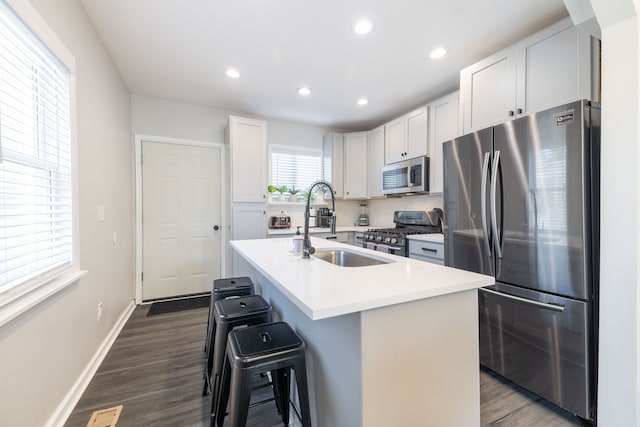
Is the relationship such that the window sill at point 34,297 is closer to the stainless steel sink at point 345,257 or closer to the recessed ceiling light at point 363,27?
the stainless steel sink at point 345,257

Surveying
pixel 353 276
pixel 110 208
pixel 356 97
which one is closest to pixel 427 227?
pixel 356 97

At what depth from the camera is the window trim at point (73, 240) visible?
1.12 m

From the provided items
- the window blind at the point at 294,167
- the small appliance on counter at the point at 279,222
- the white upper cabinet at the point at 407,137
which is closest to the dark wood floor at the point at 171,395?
the small appliance on counter at the point at 279,222

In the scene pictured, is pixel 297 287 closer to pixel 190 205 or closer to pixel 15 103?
pixel 15 103

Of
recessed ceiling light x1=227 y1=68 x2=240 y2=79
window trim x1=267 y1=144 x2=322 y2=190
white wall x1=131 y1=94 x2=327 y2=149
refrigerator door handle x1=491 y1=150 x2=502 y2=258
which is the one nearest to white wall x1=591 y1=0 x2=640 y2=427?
refrigerator door handle x1=491 y1=150 x2=502 y2=258

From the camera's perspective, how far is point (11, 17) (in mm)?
1152

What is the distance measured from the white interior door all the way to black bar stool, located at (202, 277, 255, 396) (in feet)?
6.28

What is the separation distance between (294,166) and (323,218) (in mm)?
990

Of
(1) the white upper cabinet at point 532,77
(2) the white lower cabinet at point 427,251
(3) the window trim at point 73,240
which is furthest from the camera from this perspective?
(2) the white lower cabinet at point 427,251

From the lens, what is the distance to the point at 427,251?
9.12 ft

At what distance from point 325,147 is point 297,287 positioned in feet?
12.2

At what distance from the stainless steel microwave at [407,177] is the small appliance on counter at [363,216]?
881 millimetres

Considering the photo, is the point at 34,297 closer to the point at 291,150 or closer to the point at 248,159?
the point at 248,159

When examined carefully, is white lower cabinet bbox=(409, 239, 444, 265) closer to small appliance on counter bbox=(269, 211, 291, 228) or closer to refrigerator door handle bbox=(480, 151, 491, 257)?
refrigerator door handle bbox=(480, 151, 491, 257)
